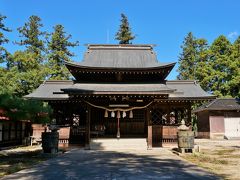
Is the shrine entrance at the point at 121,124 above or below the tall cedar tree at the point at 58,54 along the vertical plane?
below

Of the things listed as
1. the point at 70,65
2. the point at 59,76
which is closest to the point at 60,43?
the point at 59,76

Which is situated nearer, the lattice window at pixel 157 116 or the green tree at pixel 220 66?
the lattice window at pixel 157 116

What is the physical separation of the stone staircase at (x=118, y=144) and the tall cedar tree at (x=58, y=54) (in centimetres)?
2198

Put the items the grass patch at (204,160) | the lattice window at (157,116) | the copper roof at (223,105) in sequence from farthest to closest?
the copper roof at (223,105) < the lattice window at (157,116) < the grass patch at (204,160)

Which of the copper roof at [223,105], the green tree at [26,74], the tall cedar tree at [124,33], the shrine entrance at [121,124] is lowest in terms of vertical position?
the shrine entrance at [121,124]

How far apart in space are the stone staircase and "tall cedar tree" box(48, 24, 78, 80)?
865 inches

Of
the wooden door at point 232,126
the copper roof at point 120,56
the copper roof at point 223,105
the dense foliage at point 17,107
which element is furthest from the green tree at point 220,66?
the dense foliage at point 17,107

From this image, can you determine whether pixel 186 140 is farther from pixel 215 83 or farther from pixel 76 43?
pixel 76 43

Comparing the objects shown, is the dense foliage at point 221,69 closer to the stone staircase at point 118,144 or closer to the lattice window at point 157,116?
the lattice window at point 157,116

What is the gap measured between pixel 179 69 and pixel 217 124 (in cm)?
2232

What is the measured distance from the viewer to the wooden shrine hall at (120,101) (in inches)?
741

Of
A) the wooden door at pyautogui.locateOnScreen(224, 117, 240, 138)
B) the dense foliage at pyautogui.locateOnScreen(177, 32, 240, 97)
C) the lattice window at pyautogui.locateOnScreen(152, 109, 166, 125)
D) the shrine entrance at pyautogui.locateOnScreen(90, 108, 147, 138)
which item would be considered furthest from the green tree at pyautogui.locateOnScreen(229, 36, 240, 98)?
the shrine entrance at pyautogui.locateOnScreen(90, 108, 147, 138)

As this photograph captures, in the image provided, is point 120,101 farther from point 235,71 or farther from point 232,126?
point 235,71

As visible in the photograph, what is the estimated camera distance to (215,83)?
133ft
